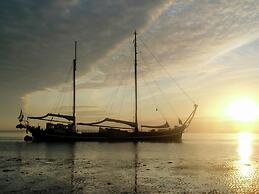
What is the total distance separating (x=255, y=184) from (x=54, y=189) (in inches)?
655

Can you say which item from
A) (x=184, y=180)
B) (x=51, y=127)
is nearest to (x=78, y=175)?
(x=184, y=180)

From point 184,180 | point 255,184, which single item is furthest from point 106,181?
point 255,184

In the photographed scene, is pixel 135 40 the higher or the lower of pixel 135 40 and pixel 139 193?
the higher

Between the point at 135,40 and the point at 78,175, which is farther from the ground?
the point at 135,40

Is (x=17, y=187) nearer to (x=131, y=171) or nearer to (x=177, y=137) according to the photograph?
(x=131, y=171)

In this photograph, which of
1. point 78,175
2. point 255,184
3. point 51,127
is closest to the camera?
point 255,184

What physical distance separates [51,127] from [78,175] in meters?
64.5

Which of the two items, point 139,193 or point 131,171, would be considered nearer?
point 139,193

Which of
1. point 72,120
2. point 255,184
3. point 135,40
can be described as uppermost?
point 135,40

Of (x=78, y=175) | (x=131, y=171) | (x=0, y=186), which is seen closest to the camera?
(x=0, y=186)

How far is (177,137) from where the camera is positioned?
11081 centimetres

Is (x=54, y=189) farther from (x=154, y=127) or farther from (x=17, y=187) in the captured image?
(x=154, y=127)

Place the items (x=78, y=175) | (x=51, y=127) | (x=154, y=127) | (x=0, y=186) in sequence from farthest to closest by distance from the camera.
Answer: (x=154, y=127) < (x=51, y=127) < (x=78, y=175) < (x=0, y=186)

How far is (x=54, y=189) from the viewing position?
26.3 meters
